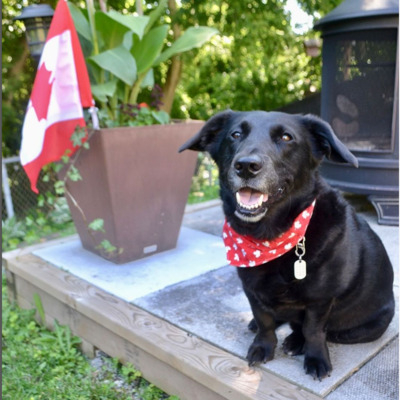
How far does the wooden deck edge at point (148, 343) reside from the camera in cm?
167

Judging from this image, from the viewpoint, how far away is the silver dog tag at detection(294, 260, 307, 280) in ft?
5.33

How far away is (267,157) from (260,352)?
79 centimetres

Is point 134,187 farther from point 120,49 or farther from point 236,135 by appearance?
point 236,135

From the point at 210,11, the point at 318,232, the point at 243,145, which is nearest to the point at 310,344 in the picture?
the point at 318,232

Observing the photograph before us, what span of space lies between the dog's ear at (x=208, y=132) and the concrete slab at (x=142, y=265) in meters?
0.97

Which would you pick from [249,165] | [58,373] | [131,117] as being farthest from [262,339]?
[131,117]

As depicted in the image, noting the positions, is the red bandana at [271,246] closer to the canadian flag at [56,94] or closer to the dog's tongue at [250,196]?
the dog's tongue at [250,196]

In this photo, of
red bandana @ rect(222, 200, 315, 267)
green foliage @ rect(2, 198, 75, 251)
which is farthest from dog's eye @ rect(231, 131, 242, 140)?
green foliage @ rect(2, 198, 75, 251)

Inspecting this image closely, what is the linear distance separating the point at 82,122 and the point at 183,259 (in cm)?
107

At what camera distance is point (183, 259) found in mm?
2930

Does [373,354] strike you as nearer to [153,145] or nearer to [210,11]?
[153,145]

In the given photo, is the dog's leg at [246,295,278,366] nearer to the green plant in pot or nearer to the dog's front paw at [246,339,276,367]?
the dog's front paw at [246,339,276,367]

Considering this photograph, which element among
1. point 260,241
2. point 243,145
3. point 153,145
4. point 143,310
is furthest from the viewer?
point 153,145

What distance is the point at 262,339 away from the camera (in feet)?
5.97
